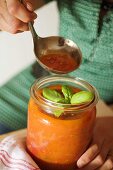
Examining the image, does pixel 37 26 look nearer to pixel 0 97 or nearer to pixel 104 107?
pixel 0 97

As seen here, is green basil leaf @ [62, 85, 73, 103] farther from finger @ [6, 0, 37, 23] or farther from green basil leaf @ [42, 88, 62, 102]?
finger @ [6, 0, 37, 23]

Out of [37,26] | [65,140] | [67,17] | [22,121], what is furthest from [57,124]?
[37,26]

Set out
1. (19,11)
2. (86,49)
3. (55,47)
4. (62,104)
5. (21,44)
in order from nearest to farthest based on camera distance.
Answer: (62,104) < (19,11) < (55,47) < (86,49) < (21,44)

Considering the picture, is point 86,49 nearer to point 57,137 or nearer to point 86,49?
point 86,49

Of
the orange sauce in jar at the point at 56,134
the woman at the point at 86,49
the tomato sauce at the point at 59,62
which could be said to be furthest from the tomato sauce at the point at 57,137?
the woman at the point at 86,49

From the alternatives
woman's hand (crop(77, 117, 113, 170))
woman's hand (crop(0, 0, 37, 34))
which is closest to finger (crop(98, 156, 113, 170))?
woman's hand (crop(77, 117, 113, 170))

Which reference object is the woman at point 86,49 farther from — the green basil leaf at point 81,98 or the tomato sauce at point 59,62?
the green basil leaf at point 81,98

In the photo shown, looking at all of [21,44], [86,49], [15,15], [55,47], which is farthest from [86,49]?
[21,44]
